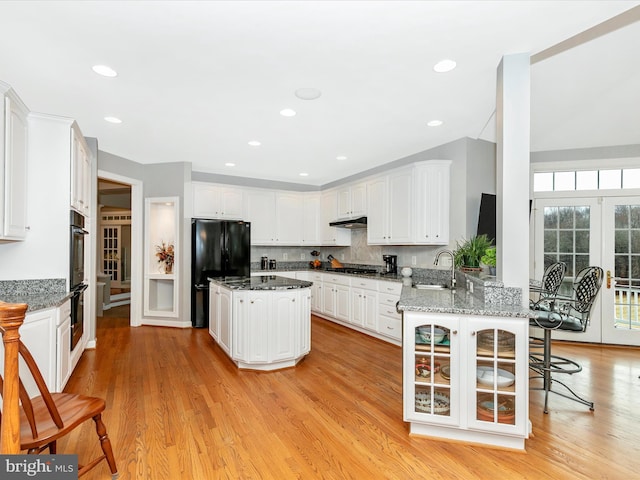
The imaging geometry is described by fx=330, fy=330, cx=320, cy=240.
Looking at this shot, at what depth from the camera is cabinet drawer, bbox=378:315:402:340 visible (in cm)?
422

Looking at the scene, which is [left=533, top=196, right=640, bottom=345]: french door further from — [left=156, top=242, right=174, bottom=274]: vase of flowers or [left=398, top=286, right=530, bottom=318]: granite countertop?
[left=156, top=242, right=174, bottom=274]: vase of flowers

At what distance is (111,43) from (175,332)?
12.8 ft

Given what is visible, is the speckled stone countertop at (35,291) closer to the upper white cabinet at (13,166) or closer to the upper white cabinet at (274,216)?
the upper white cabinet at (13,166)

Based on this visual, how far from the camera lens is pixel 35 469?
1.32 meters

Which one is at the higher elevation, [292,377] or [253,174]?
[253,174]

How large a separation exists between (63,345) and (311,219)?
182 inches

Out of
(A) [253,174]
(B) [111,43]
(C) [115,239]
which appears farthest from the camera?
(C) [115,239]

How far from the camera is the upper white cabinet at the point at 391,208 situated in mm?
4484

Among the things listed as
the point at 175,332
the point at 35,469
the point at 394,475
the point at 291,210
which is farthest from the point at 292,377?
the point at 291,210

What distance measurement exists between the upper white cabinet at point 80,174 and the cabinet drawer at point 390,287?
361cm

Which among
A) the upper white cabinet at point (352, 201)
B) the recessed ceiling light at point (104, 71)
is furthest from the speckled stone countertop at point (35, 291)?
the upper white cabinet at point (352, 201)

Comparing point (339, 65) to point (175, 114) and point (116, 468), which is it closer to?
point (175, 114)

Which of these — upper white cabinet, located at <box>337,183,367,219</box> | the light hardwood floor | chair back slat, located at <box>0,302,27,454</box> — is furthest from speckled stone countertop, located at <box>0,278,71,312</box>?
upper white cabinet, located at <box>337,183,367,219</box>

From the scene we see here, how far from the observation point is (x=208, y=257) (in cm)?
525
